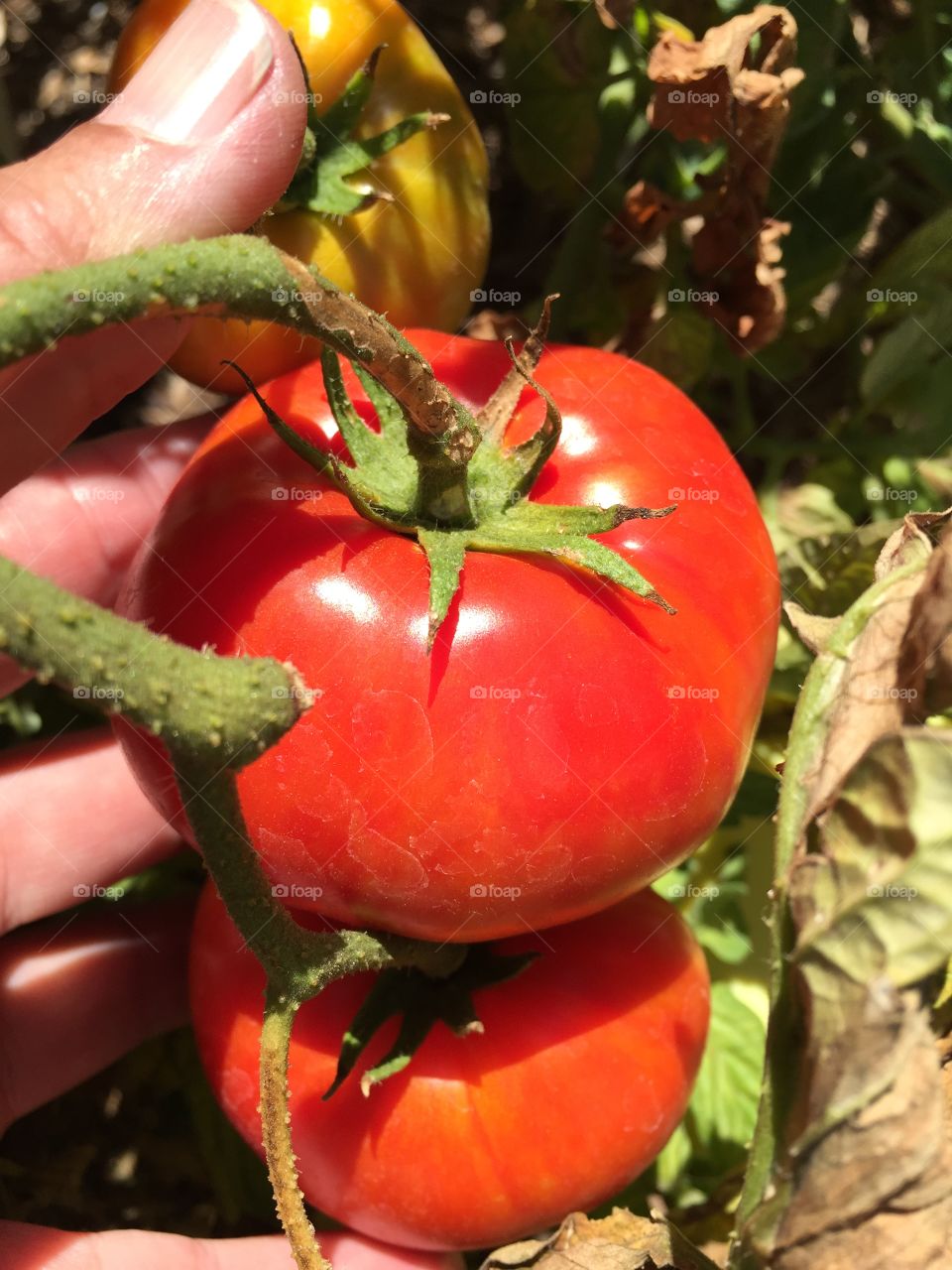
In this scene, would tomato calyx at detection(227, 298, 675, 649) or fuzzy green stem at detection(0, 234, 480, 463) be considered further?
tomato calyx at detection(227, 298, 675, 649)

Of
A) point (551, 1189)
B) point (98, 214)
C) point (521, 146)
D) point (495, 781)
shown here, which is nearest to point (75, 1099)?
point (551, 1189)

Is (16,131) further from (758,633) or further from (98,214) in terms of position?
(758,633)

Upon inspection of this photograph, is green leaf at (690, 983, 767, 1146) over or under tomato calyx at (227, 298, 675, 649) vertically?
under

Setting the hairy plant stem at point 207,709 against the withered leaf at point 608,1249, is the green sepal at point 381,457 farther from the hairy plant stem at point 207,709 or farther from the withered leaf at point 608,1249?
the withered leaf at point 608,1249

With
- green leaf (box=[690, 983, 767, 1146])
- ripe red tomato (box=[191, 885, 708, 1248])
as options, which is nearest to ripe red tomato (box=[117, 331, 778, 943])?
ripe red tomato (box=[191, 885, 708, 1248])

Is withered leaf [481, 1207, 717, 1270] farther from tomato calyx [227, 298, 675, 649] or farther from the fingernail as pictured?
the fingernail

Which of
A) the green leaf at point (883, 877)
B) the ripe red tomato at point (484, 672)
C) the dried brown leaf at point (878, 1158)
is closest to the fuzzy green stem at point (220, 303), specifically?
the ripe red tomato at point (484, 672)
